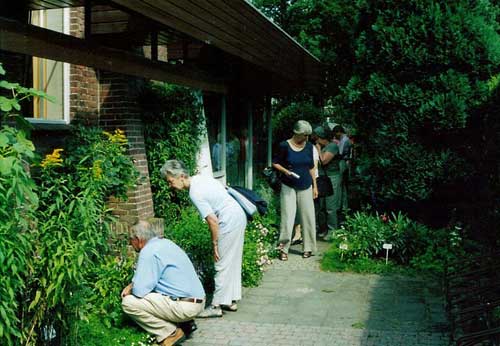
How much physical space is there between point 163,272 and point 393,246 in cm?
420

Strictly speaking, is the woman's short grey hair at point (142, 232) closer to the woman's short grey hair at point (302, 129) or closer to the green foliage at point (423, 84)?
the woman's short grey hair at point (302, 129)

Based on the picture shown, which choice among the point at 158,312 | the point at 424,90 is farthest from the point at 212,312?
the point at 424,90

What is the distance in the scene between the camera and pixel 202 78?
294 inches

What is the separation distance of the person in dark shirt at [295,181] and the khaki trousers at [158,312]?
349cm

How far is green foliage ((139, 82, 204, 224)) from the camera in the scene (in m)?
8.18

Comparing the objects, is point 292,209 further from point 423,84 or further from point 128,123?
point 423,84

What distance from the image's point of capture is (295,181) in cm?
844

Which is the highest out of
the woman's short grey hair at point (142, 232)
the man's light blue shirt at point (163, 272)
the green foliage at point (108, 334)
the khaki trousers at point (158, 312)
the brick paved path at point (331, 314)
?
the woman's short grey hair at point (142, 232)

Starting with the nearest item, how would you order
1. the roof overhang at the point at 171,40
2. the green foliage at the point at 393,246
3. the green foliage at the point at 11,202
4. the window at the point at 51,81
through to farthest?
the green foliage at the point at 11,202
the roof overhang at the point at 171,40
the window at the point at 51,81
the green foliage at the point at 393,246

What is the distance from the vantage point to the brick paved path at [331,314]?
543cm

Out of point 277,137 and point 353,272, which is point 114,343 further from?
point 277,137

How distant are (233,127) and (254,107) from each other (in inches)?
65.4

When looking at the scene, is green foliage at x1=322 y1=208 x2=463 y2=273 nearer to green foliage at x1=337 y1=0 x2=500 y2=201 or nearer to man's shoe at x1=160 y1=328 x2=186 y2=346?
green foliage at x1=337 y1=0 x2=500 y2=201

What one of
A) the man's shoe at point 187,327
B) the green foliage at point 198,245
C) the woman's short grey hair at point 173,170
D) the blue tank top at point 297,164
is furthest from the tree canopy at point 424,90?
the man's shoe at point 187,327
